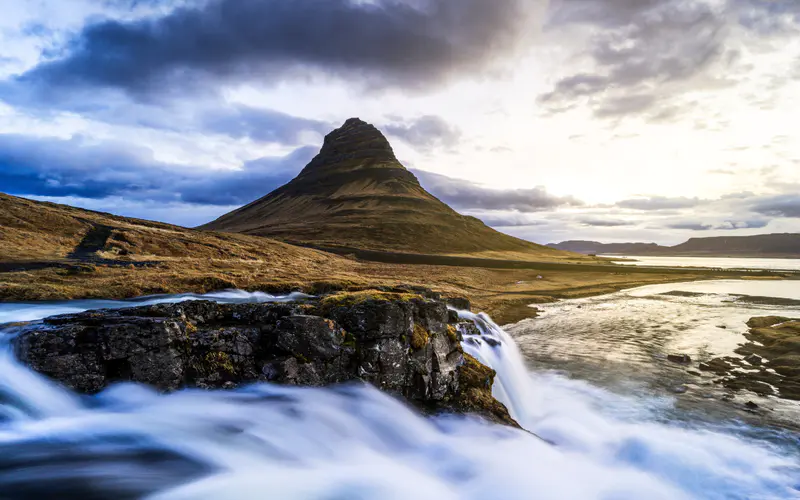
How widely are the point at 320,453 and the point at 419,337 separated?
16.9 feet

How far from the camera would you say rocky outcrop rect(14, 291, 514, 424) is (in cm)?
1041

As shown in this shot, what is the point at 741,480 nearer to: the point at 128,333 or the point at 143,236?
the point at 128,333

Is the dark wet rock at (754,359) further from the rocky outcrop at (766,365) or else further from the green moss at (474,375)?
the green moss at (474,375)

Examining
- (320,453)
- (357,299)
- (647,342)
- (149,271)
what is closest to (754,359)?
(647,342)

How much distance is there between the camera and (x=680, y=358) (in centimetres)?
2492

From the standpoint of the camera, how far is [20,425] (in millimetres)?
9414

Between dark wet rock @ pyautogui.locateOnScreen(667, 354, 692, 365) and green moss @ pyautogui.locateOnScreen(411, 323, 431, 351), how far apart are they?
66.2ft

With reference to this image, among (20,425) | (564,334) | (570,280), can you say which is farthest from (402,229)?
(20,425)

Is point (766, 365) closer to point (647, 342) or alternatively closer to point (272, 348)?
point (647, 342)

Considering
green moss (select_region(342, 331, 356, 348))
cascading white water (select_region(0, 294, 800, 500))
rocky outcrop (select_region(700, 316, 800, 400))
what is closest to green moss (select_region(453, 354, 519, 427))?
cascading white water (select_region(0, 294, 800, 500))

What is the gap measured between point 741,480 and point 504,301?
3515 centimetres

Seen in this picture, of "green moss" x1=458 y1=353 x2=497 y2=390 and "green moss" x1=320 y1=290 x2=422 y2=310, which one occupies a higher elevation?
"green moss" x1=320 y1=290 x2=422 y2=310

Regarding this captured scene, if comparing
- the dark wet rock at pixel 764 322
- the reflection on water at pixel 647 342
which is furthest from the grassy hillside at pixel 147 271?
the dark wet rock at pixel 764 322

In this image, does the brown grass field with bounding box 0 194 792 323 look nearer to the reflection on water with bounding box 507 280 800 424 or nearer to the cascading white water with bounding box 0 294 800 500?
the reflection on water with bounding box 507 280 800 424
